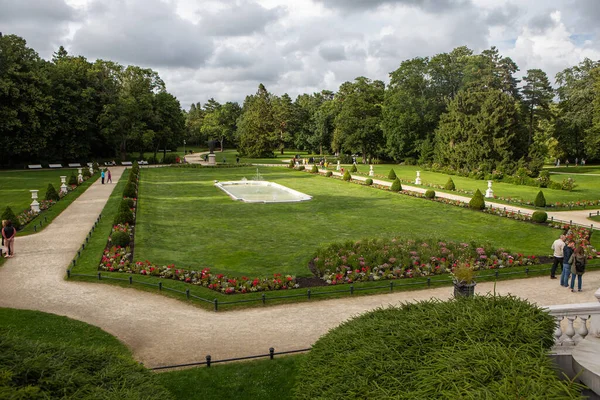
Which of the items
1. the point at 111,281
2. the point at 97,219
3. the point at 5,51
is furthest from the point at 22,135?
the point at 111,281

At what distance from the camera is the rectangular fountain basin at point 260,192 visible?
31603 mm

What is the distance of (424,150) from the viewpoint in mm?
60719

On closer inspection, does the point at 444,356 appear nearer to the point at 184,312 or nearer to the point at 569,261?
the point at 184,312

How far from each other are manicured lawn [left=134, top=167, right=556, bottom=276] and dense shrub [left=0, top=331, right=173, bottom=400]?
9.51 m

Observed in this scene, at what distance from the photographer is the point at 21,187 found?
36.2 meters

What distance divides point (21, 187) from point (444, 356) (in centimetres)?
3963

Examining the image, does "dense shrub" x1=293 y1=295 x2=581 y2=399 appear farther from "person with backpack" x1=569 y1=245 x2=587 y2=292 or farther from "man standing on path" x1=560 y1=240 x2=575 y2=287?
"man standing on path" x1=560 y1=240 x2=575 y2=287

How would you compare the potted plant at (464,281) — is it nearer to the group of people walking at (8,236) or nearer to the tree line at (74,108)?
the group of people walking at (8,236)

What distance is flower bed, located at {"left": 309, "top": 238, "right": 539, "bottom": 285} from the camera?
14445 mm

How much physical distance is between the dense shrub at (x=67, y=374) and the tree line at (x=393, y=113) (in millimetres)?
47884

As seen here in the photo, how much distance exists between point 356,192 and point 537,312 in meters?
29.4

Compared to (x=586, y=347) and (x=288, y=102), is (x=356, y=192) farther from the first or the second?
(x=288, y=102)

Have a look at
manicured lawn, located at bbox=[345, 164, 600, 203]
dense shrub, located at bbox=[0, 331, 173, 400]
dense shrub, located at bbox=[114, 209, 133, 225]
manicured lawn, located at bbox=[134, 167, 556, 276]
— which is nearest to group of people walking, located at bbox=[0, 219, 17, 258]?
manicured lawn, located at bbox=[134, 167, 556, 276]

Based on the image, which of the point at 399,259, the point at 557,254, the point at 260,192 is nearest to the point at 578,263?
the point at 557,254
